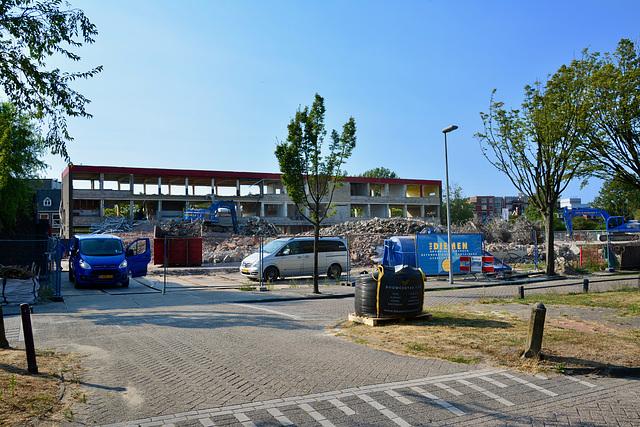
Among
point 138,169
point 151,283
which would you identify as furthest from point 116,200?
point 151,283

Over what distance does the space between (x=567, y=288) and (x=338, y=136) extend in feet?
33.1

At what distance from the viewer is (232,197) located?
220 ft

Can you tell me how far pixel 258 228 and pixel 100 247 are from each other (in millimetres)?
32517

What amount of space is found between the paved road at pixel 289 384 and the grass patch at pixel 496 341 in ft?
1.34

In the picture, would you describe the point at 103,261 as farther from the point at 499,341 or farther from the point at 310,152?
the point at 499,341

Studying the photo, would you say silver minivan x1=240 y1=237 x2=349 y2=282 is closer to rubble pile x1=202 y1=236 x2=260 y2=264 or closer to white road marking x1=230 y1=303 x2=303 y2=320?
white road marking x1=230 y1=303 x2=303 y2=320

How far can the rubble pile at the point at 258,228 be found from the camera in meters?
49.5

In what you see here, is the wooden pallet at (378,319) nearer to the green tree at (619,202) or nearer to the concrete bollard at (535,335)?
the concrete bollard at (535,335)

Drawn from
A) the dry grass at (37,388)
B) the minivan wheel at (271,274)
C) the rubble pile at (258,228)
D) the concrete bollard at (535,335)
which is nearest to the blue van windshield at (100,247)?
the minivan wheel at (271,274)

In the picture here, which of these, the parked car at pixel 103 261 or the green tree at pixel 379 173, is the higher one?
the green tree at pixel 379 173

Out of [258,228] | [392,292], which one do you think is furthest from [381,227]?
[392,292]

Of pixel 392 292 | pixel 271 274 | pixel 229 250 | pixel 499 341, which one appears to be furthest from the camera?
pixel 229 250

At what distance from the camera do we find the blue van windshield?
18.4 metres

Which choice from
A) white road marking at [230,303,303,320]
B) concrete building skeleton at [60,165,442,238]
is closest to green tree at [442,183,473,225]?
concrete building skeleton at [60,165,442,238]
